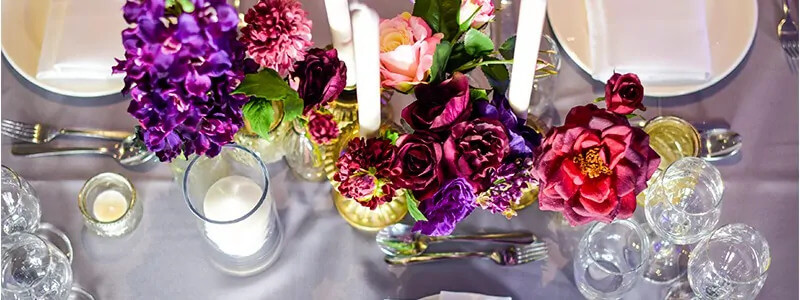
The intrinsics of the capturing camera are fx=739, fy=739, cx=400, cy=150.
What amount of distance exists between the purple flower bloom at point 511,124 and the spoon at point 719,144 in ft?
1.27

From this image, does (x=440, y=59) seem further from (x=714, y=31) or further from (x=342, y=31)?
(x=714, y=31)

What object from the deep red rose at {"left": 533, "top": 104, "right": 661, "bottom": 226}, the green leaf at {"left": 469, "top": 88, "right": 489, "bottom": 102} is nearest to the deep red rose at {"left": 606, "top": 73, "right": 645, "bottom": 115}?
the deep red rose at {"left": 533, "top": 104, "right": 661, "bottom": 226}

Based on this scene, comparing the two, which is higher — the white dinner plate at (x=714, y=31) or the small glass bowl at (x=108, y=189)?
the white dinner plate at (x=714, y=31)

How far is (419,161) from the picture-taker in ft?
2.14

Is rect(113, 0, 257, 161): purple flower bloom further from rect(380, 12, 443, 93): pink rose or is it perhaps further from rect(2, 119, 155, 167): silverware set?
rect(2, 119, 155, 167): silverware set

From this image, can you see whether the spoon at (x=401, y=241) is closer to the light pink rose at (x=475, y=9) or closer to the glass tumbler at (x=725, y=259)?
the glass tumbler at (x=725, y=259)

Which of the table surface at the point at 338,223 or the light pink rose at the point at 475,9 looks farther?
the table surface at the point at 338,223

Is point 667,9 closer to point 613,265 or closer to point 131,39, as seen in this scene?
point 613,265

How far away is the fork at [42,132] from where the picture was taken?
3.23 feet

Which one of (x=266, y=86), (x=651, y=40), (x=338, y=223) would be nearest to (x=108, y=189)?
(x=338, y=223)

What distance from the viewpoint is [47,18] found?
102 cm

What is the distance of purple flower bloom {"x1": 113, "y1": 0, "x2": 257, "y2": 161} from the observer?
1.75 feet

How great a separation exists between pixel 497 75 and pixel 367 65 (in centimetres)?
17

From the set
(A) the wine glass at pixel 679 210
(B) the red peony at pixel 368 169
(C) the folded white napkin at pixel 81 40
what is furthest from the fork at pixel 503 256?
(C) the folded white napkin at pixel 81 40
